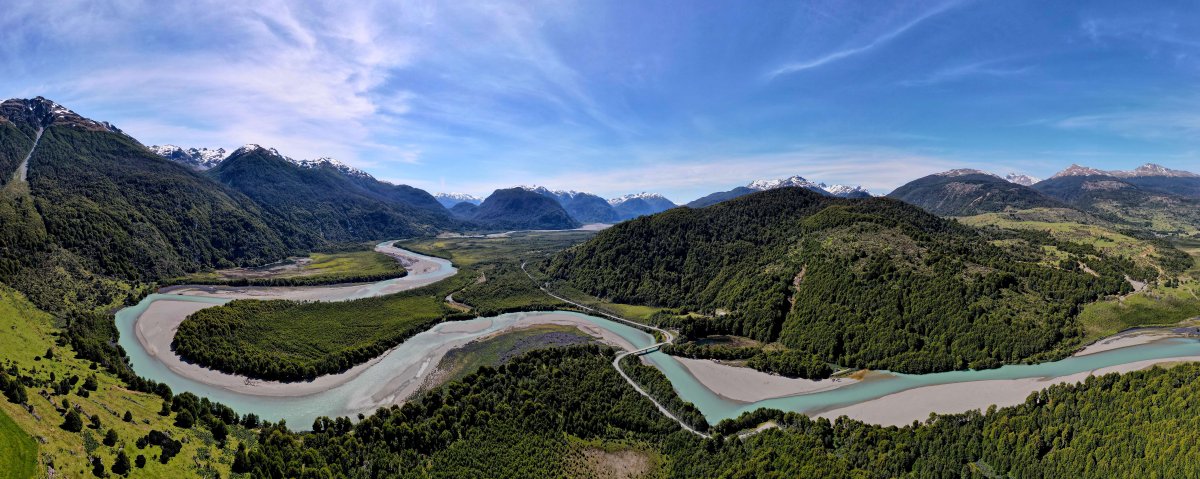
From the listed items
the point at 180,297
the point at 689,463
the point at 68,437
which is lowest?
the point at 689,463

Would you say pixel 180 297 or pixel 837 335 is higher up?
pixel 180 297

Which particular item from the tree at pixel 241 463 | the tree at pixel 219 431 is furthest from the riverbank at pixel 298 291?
the tree at pixel 241 463

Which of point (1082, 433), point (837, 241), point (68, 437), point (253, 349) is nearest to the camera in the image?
point (68, 437)

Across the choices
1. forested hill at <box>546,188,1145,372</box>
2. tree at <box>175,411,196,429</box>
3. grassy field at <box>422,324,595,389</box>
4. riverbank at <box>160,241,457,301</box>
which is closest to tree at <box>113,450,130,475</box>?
tree at <box>175,411,196,429</box>

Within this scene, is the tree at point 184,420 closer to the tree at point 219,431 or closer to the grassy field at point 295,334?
the tree at point 219,431

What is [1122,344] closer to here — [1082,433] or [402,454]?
[1082,433]

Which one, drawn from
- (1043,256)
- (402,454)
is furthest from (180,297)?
(1043,256)

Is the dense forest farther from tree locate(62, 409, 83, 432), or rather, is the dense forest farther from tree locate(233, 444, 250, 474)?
tree locate(62, 409, 83, 432)
